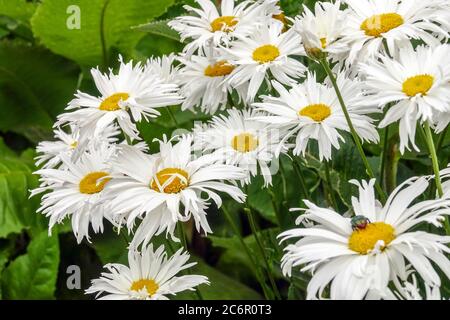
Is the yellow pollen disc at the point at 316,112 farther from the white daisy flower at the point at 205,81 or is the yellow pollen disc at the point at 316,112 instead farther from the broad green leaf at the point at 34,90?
the broad green leaf at the point at 34,90

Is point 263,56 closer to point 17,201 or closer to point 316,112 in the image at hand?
point 316,112

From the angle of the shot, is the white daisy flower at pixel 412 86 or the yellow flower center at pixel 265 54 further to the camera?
the yellow flower center at pixel 265 54

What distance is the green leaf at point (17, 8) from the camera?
3.98 feet

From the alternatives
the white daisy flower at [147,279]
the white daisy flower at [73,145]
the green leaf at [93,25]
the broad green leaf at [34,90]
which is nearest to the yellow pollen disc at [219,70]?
the white daisy flower at [73,145]

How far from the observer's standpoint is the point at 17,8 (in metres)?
1.23

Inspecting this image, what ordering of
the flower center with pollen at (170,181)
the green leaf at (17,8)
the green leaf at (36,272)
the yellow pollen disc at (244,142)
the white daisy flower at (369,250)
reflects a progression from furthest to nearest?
the green leaf at (17,8)
the green leaf at (36,272)
the yellow pollen disc at (244,142)
the flower center with pollen at (170,181)
the white daisy flower at (369,250)

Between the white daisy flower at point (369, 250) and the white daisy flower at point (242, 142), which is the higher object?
the white daisy flower at point (242, 142)

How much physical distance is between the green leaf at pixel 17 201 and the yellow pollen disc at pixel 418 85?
659 mm

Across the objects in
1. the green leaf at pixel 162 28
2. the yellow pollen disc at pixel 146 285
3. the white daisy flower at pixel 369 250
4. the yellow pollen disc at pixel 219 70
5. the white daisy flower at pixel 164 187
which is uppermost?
the green leaf at pixel 162 28

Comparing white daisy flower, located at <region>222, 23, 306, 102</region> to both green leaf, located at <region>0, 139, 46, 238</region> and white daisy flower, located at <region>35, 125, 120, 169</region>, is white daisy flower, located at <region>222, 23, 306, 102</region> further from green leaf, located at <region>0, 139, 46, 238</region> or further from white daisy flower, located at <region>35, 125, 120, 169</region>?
green leaf, located at <region>0, 139, 46, 238</region>

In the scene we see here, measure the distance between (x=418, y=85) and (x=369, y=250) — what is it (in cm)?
14

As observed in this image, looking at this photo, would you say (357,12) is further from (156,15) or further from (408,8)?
(156,15)
